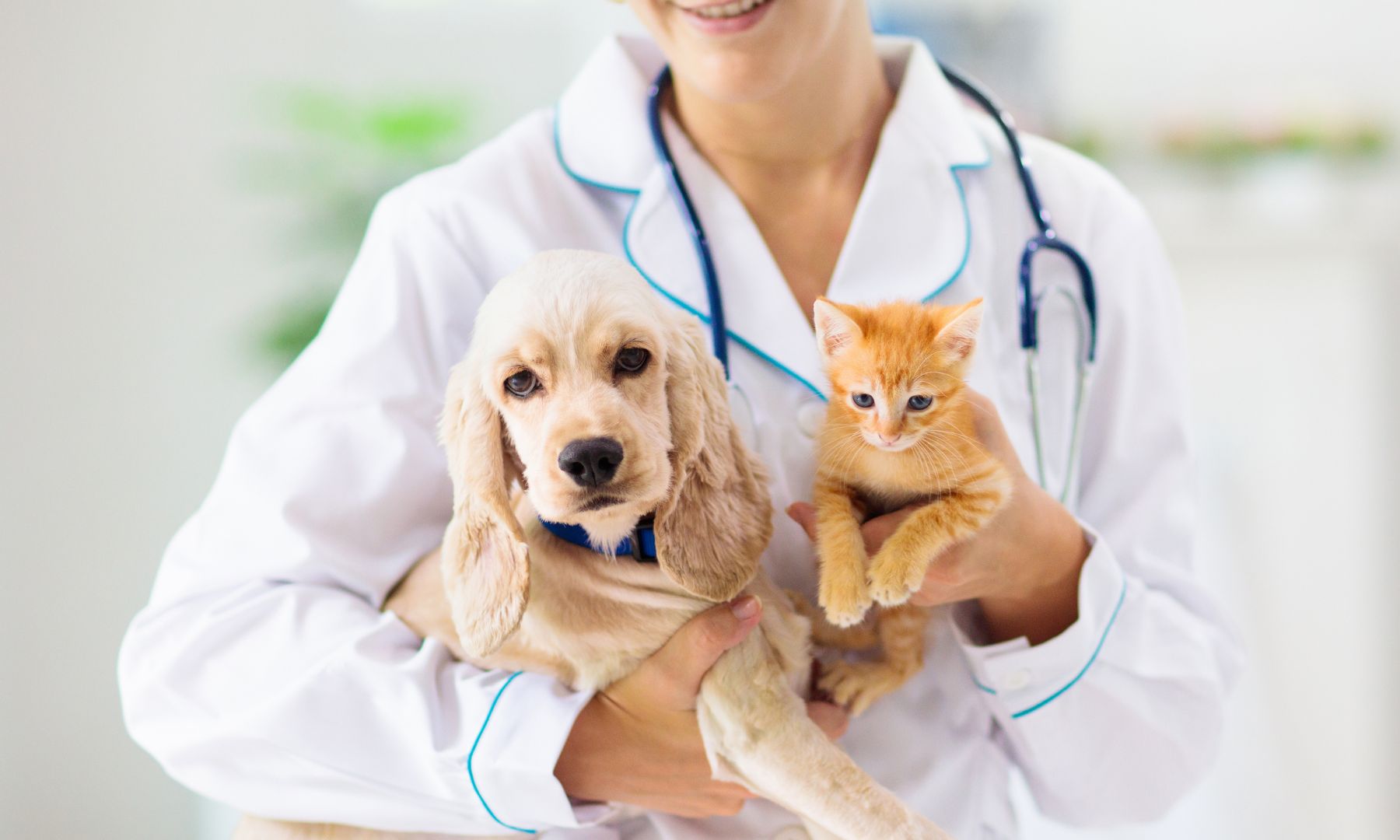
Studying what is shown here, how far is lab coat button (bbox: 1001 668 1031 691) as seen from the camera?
1416 millimetres

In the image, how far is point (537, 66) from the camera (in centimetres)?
337

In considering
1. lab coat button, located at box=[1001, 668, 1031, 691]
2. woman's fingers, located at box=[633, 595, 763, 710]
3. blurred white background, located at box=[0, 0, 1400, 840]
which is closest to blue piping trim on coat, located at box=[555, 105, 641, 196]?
woman's fingers, located at box=[633, 595, 763, 710]

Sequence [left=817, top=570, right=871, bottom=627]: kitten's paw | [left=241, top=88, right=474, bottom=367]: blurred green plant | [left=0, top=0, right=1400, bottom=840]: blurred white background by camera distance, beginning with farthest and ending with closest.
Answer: [left=241, top=88, right=474, bottom=367]: blurred green plant < [left=0, top=0, right=1400, bottom=840]: blurred white background < [left=817, top=570, right=871, bottom=627]: kitten's paw

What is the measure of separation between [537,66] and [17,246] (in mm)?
1824

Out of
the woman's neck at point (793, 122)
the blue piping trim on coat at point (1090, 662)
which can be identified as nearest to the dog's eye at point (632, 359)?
the woman's neck at point (793, 122)

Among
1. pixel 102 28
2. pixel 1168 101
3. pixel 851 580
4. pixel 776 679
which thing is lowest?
pixel 1168 101

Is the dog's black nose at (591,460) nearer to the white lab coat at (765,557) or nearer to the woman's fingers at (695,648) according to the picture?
the woman's fingers at (695,648)

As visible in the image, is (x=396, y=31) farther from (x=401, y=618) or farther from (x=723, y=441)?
(x=723, y=441)

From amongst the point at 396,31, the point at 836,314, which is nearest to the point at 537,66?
the point at 396,31

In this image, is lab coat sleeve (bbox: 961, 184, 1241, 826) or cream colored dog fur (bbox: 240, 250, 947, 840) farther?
lab coat sleeve (bbox: 961, 184, 1241, 826)

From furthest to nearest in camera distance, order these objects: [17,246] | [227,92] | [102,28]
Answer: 1. [227,92]
2. [102,28]
3. [17,246]

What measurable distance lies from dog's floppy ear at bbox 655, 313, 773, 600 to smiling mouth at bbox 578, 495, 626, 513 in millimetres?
92

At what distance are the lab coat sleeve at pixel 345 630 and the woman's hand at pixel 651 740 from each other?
46mm

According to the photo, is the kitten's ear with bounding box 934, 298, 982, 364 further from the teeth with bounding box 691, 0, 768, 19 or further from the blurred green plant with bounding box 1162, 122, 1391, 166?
the blurred green plant with bounding box 1162, 122, 1391, 166
